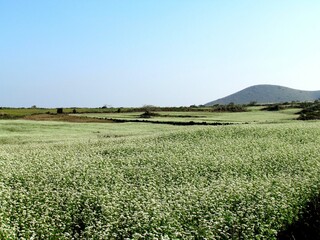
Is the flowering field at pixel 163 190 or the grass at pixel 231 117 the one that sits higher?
the grass at pixel 231 117

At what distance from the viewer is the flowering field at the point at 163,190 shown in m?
12.6

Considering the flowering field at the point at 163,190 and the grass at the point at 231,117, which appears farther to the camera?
the grass at the point at 231,117

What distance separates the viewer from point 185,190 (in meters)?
17.2

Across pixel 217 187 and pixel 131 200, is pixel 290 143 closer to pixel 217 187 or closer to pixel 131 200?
pixel 217 187

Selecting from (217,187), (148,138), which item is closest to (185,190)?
(217,187)

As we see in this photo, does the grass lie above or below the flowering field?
above

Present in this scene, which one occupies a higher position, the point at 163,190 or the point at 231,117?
the point at 231,117

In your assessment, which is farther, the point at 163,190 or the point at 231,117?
the point at 231,117

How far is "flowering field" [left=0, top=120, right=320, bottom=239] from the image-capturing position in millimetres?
12648

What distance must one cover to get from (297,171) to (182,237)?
10.8m

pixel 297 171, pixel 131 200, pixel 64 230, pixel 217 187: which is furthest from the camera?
pixel 297 171

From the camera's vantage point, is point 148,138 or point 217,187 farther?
point 148,138

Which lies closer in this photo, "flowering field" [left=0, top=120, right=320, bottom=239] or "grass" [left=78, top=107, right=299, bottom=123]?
"flowering field" [left=0, top=120, right=320, bottom=239]

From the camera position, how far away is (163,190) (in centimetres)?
1734
